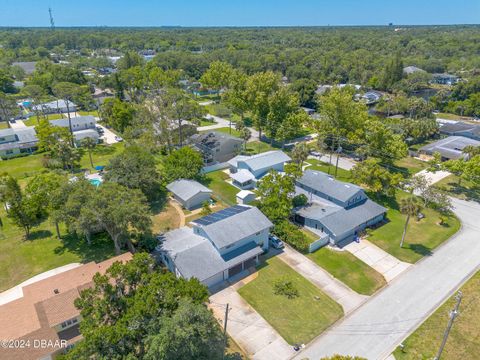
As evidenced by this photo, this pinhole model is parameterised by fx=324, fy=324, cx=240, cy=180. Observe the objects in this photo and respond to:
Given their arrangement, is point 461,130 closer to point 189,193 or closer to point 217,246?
point 189,193

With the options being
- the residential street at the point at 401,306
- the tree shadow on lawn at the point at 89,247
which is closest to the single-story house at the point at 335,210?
the residential street at the point at 401,306

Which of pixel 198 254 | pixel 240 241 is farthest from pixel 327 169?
pixel 198 254

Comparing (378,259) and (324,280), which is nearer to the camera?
(324,280)

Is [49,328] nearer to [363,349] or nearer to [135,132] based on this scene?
[363,349]

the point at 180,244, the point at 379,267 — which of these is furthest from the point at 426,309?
the point at 180,244

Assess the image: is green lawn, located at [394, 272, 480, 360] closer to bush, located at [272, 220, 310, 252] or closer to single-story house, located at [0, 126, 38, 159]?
bush, located at [272, 220, 310, 252]
